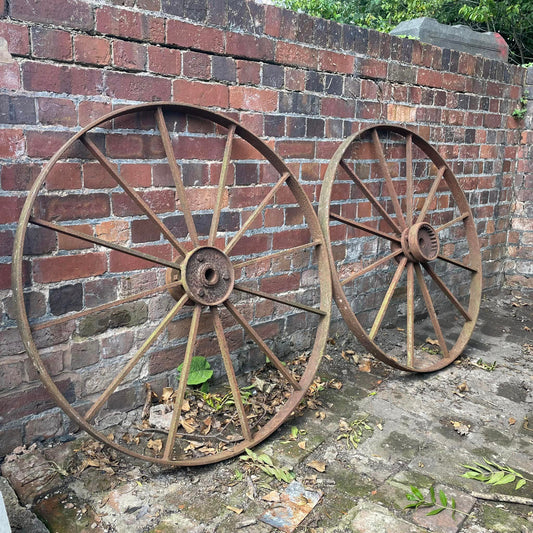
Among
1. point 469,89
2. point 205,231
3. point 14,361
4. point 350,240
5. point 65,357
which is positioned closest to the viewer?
point 14,361

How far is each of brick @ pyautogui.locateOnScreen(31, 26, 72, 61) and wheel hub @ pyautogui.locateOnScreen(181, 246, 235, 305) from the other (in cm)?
94

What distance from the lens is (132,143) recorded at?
240 centimetres

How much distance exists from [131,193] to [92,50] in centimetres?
59

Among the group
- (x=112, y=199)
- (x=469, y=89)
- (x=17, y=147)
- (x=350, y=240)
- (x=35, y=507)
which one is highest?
(x=469, y=89)

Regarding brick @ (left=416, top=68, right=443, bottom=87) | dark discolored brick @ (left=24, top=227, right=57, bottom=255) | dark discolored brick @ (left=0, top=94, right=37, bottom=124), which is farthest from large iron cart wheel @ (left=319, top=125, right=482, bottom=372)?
dark discolored brick @ (left=0, top=94, right=37, bottom=124)

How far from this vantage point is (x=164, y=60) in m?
2.44

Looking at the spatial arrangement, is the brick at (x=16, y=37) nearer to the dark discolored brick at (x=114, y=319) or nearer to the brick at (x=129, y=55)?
the brick at (x=129, y=55)

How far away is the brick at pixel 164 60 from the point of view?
2396 mm

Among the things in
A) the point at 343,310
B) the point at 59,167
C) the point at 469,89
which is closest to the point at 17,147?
the point at 59,167

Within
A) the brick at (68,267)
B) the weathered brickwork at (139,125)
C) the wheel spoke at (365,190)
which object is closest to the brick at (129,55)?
the weathered brickwork at (139,125)

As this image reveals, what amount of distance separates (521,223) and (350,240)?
2.23 m

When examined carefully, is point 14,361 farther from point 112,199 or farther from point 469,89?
point 469,89

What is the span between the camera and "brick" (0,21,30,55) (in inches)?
78.4

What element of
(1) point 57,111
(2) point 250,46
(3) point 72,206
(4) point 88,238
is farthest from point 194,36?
(4) point 88,238
